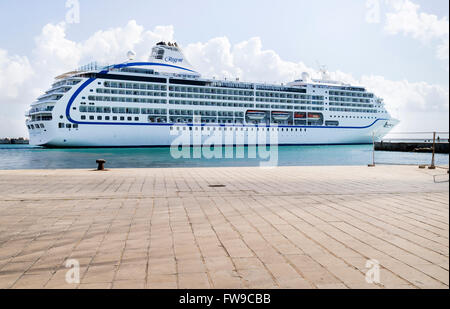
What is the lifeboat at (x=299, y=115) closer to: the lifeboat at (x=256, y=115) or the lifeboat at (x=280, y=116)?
the lifeboat at (x=280, y=116)

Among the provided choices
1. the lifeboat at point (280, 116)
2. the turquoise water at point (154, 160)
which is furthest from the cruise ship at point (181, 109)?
the turquoise water at point (154, 160)

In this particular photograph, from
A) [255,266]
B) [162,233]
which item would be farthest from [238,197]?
[255,266]

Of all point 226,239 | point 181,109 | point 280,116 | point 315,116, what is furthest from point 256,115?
point 226,239

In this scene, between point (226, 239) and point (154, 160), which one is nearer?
point (226, 239)

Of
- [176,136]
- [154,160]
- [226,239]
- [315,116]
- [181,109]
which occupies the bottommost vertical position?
[154,160]

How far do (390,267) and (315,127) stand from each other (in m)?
64.4

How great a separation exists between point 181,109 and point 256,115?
44.5ft

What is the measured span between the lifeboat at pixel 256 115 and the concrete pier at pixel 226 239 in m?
54.1

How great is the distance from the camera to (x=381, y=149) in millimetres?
53156

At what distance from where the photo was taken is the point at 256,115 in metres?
61.2

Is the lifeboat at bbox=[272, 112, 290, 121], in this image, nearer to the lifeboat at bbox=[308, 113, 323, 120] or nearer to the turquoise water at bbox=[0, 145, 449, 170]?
the lifeboat at bbox=[308, 113, 323, 120]

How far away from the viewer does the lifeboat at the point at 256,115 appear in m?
60.6

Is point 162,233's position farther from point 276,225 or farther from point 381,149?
point 381,149

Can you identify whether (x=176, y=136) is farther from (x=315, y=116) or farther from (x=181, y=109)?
(x=315, y=116)
